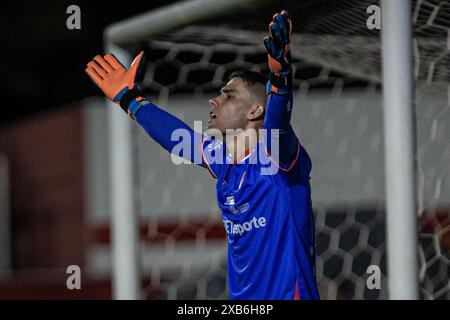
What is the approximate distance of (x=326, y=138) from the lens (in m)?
4.07

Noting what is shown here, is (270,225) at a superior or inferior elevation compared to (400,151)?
inferior

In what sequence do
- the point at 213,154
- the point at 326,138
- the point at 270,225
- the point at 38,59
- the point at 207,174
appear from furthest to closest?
the point at 38,59 → the point at 207,174 → the point at 326,138 → the point at 213,154 → the point at 270,225

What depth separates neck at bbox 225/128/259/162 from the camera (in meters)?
1.53

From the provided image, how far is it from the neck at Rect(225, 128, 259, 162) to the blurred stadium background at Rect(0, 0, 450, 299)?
44cm

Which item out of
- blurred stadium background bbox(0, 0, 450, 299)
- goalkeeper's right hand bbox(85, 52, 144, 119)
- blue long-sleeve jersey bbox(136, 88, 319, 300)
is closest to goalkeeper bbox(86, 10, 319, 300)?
blue long-sleeve jersey bbox(136, 88, 319, 300)

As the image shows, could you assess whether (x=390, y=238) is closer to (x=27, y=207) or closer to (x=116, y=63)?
(x=116, y=63)

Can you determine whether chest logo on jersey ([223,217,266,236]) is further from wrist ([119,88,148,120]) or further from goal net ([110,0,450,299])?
goal net ([110,0,450,299])

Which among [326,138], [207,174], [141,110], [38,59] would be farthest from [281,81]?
[38,59]

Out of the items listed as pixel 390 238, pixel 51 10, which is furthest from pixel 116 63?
pixel 51 10

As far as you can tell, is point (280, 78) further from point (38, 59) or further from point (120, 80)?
point (38, 59)

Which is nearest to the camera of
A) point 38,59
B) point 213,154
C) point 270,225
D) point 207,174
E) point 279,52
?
point 279,52

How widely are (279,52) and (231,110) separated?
250 millimetres

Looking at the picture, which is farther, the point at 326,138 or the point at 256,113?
the point at 326,138

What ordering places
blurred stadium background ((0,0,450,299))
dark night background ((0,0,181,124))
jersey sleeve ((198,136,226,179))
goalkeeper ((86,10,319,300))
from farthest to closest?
dark night background ((0,0,181,124)) → blurred stadium background ((0,0,450,299)) → jersey sleeve ((198,136,226,179)) → goalkeeper ((86,10,319,300))
